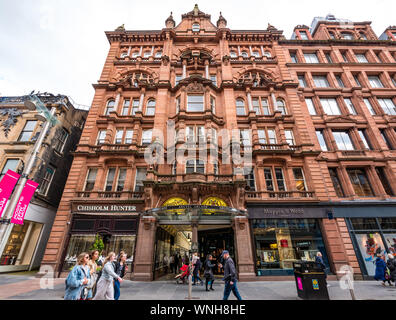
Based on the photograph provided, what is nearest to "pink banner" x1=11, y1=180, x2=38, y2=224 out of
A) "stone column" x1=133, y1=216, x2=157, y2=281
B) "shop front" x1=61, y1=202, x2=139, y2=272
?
"shop front" x1=61, y1=202, x2=139, y2=272

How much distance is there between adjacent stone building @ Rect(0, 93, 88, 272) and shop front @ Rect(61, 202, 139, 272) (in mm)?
5678

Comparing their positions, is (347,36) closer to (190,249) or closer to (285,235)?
(285,235)

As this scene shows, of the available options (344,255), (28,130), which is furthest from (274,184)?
(28,130)

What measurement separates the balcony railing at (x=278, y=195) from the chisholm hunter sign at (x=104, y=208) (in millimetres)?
10323

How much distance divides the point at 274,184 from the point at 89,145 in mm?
18480

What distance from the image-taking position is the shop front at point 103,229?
49.9 ft

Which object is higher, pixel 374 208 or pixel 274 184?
pixel 274 184

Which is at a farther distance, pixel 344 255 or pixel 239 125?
pixel 239 125

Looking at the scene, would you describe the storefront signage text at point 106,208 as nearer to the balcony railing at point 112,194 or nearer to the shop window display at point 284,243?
the balcony railing at point 112,194

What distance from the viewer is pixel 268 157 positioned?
1845 centimetres

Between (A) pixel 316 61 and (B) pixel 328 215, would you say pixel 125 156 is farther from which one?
(A) pixel 316 61

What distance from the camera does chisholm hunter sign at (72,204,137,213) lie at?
16.0m

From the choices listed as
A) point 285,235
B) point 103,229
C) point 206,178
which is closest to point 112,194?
point 103,229

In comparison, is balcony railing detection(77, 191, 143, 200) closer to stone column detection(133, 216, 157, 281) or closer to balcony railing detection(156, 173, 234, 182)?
stone column detection(133, 216, 157, 281)
